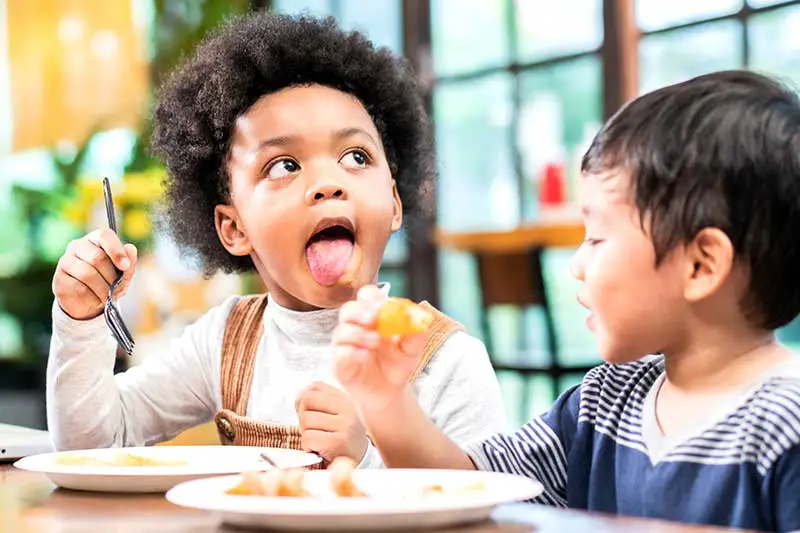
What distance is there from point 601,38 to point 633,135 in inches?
143

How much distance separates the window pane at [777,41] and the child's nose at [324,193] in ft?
9.35

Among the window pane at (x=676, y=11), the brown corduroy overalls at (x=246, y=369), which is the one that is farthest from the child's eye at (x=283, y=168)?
the window pane at (x=676, y=11)

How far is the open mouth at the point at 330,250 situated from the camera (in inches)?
54.2

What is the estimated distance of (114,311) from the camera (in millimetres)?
1413

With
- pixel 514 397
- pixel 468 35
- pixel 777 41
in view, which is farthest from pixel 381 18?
pixel 777 41

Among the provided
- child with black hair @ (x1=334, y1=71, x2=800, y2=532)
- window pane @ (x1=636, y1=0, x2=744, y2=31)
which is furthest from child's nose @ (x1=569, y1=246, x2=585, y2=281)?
window pane @ (x1=636, y1=0, x2=744, y2=31)

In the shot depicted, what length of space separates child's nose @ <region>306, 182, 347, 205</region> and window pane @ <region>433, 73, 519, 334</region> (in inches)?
143

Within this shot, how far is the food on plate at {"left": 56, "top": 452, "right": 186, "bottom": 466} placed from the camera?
1125 mm

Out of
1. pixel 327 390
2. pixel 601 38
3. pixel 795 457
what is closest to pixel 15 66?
pixel 601 38

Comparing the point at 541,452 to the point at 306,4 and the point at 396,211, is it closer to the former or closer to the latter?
the point at 396,211

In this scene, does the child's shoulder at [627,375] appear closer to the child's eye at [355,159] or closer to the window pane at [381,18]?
the child's eye at [355,159]

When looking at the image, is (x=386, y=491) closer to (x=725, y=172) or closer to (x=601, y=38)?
(x=725, y=172)

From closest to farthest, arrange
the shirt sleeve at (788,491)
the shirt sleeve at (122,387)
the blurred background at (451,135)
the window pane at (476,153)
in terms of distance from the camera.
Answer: the shirt sleeve at (788,491)
the shirt sleeve at (122,387)
the blurred background at (451,135)
the window pane at (476,153)

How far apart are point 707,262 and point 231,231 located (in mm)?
741
